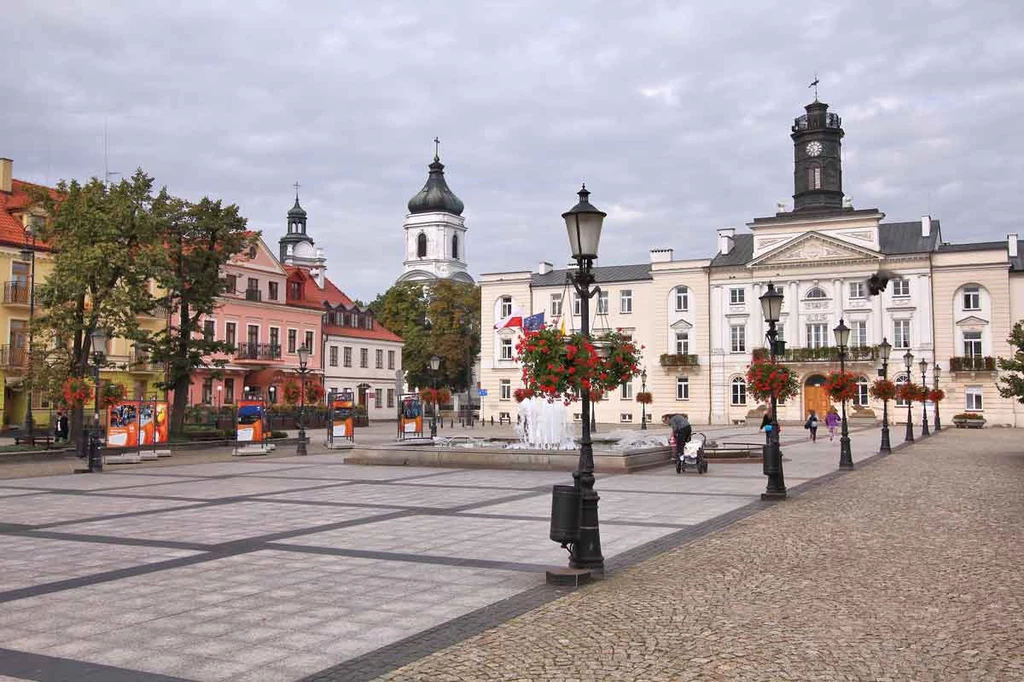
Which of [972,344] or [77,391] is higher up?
[972,344]

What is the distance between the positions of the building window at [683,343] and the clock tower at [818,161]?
12.6m

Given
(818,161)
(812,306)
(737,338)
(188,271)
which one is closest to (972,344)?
(812,306)

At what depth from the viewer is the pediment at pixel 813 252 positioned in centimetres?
6192

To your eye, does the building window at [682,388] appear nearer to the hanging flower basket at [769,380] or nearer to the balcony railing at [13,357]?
the balcony railing at [13,357]

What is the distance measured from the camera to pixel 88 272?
30.2 metres

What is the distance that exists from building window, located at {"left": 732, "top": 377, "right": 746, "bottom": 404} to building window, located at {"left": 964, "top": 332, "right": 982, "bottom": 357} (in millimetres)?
14523

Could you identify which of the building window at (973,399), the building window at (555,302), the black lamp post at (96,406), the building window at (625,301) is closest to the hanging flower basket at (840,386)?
the black lamp post at (96,406)

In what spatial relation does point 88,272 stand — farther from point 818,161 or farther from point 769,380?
point 818,161

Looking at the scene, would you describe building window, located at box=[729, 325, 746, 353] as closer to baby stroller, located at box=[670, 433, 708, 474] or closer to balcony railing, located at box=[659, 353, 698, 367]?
balcony railing, located at box=[659, 353, 698, 367]

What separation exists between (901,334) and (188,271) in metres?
46.5

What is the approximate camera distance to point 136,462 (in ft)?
91.4

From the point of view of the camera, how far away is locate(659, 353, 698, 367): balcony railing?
218 ft

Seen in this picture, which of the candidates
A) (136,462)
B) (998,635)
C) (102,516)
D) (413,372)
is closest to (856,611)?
(998,635)

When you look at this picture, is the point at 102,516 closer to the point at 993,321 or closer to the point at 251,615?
the point at 251,615
